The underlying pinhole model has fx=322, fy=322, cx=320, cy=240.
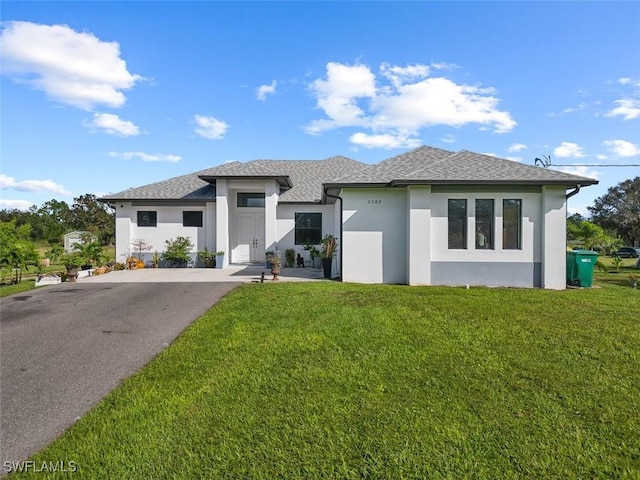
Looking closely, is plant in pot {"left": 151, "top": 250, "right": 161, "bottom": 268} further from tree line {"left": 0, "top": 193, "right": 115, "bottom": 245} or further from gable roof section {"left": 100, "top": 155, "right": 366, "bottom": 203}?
tree line {"left": 0, "top": 193, "right": 115, "bottom": 245}

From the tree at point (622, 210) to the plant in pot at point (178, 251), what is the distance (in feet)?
176

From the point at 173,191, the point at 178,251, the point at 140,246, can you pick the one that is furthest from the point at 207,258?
the point at 173,191

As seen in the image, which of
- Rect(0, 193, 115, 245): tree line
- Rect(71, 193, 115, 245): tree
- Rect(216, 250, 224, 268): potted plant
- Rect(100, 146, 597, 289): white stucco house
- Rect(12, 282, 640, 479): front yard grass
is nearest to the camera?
Rect(12, 282, 640, 479): front yard grass

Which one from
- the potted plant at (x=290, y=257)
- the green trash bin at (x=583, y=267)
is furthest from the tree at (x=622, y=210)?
the potted plant at (x=290, y=257)

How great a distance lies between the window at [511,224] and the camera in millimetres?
10633

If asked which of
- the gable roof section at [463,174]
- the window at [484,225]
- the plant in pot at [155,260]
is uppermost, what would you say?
the gable roof section at [463,174]

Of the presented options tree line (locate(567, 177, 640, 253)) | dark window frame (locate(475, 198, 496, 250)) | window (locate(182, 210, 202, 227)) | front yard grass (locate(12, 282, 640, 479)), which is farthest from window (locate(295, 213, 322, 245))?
tree line (locate(567, 177, 640, 253))

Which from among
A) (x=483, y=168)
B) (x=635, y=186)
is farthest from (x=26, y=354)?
(x=635, y=186)

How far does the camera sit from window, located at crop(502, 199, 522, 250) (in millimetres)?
10633

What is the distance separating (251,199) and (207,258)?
13.8 feet

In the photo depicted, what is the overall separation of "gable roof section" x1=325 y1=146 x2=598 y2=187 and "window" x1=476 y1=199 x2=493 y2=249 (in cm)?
83

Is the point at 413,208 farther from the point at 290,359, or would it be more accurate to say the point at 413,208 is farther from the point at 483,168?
the point at 290,359

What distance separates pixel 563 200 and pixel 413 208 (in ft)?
15.9

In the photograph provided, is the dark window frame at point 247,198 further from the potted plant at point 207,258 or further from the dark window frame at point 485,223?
the dark window frame at point 485,223
